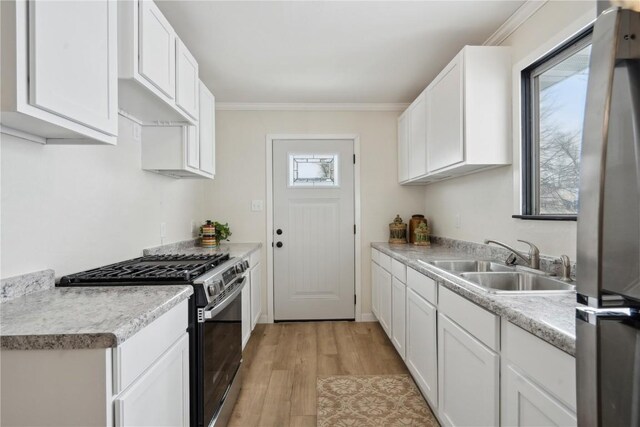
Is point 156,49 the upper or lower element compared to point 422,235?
upper

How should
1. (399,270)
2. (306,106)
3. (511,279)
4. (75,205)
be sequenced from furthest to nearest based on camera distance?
(306,106) < (399,270) < (511,279) < (75,205)

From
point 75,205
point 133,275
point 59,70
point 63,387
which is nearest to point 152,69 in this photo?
point 59,70

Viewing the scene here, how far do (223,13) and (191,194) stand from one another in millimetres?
1723

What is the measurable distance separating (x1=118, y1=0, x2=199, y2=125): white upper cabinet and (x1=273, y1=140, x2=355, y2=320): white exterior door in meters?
1.61

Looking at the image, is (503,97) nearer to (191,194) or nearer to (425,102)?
(425,102)

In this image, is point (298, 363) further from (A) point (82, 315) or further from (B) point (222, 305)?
(A) point (82, 315)

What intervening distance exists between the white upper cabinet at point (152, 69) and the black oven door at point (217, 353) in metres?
1.10

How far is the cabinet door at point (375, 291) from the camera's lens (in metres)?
3.42

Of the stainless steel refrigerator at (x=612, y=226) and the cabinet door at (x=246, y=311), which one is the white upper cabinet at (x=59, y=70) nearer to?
the stainless steel refrigerator at (x=612, y=226)

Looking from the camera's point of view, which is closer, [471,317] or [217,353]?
[471,317]

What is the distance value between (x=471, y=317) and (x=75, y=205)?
1.91 m

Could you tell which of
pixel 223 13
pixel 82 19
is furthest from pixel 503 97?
pixel 82 19

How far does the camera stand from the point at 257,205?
369 centimetres

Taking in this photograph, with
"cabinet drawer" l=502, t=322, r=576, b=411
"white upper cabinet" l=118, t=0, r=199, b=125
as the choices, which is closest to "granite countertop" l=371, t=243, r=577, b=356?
"cabinet drawer" l=502, t=322, r=576, b=411
